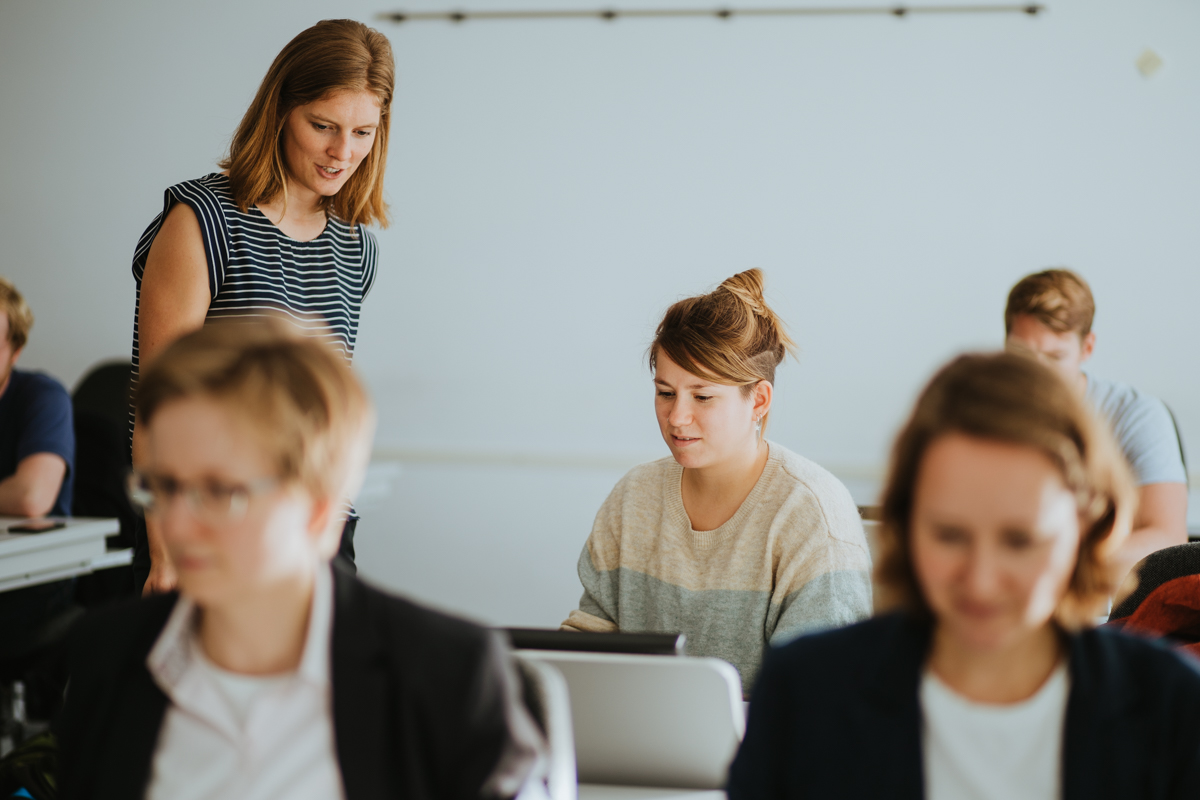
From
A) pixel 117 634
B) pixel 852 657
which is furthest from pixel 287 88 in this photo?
pixel 852 657

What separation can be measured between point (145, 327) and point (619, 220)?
95.5 inches

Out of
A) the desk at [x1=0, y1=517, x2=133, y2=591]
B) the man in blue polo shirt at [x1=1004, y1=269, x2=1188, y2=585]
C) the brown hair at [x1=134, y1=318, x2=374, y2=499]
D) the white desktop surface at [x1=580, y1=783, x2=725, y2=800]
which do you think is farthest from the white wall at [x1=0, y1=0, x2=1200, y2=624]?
the brown hair at [x1=134, y1=318, x2=374, y2=499]

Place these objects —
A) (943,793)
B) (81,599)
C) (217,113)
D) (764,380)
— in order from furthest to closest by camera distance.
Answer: (217,113) < (81,599) < (764,380) < (943,793)

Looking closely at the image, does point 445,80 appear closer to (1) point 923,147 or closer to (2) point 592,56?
(2) point 592,56

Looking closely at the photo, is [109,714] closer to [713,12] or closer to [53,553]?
[53,553]

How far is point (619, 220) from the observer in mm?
3756

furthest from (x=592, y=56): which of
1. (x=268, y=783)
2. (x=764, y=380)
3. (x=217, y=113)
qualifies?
(x=268, y=783)

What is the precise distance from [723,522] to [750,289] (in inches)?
16.4

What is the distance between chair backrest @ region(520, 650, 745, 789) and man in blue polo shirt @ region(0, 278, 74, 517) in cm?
201

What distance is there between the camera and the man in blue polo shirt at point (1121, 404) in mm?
2398

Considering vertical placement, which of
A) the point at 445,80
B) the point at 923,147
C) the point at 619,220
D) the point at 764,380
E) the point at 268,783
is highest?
the point at 445,80

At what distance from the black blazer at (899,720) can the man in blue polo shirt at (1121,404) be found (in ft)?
5.43

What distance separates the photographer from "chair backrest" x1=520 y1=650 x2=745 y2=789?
3.53ft

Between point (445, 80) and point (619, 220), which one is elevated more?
point (445, 80)
